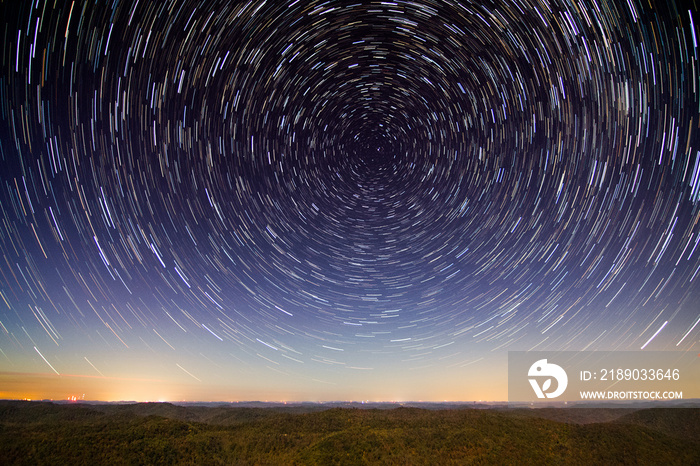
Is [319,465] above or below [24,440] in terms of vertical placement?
below

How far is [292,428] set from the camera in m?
47.0

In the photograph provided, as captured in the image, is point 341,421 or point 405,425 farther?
point 341,421

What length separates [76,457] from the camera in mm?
28484

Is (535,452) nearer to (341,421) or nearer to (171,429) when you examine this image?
(341,421)

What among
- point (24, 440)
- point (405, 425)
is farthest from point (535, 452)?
point (24, 440)

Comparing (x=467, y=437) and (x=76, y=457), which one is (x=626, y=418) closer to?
(x=467, y=437)

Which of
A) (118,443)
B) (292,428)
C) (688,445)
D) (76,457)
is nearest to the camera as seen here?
(76,457)

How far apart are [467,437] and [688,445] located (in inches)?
899

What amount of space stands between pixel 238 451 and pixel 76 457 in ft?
49.2

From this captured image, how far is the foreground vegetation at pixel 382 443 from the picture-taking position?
100 ft

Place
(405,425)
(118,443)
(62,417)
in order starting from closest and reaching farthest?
(118,443) → (405,425) → (62,417)

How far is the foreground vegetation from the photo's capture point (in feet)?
100

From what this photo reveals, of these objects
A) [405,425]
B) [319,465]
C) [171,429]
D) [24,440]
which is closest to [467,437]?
[405,425]

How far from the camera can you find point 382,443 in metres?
36.1
